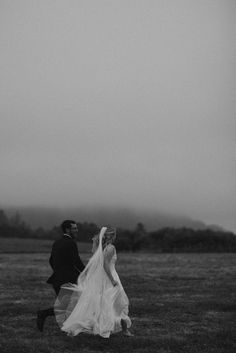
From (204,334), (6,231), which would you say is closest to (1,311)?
(204,334)

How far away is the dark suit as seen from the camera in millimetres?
12352

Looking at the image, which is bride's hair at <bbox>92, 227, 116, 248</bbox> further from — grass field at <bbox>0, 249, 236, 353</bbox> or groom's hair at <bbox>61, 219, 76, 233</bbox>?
grass field at <bbox>0, 249, 236, 353</bbox>

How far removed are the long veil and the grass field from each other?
0.38m

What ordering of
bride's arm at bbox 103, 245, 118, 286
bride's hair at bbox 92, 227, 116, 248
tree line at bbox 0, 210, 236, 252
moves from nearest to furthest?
bride's arm at bbox 103, 245, 118, 286 < bride's hair at bbox 92, 227, 116, 248 < tree line at bbox 0, 210, 236, 252

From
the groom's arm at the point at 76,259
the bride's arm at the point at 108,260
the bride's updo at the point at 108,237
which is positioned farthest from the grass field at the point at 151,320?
the bride's updo at the point at 108,237

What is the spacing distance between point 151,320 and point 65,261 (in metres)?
4.28

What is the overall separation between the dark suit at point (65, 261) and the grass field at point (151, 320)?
55.4 inches

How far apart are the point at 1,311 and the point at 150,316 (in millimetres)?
4618

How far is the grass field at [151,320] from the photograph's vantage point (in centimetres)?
1186

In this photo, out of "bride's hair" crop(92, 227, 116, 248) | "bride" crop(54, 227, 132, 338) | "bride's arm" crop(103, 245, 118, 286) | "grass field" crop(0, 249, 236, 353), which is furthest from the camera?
"bride's hair" crop(92, 227, 116, 248)

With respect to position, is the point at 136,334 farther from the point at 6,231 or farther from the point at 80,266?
the point at 6,231

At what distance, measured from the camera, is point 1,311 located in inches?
650

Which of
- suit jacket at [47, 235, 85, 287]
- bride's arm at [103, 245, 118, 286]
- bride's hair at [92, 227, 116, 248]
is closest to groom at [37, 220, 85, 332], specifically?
suit jacket at [47, 235, 85, 287]

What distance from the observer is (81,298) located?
12.5 meters
